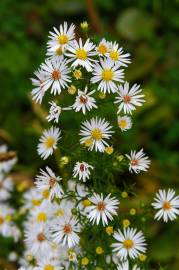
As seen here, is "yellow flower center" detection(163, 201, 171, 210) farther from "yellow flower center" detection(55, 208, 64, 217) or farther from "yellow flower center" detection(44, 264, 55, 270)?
"yellow flower center" detection(44, 264, 55, 270)

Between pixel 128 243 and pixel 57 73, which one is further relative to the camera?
pixel 128 243

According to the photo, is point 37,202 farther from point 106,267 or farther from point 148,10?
point 148,10

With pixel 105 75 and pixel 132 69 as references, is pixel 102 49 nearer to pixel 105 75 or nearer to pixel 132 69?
pixel 105 75

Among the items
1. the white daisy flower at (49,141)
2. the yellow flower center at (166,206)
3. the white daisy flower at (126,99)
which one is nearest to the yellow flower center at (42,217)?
the white daisy flower at (49,141)

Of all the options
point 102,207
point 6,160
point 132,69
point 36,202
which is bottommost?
point 102,207

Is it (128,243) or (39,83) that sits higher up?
(39,83)

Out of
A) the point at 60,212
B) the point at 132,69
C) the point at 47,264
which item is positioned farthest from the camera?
the point at 132,69

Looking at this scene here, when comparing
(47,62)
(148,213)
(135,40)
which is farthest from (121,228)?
(135,40)

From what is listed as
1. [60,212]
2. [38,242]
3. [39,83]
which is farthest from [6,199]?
[39,83]
